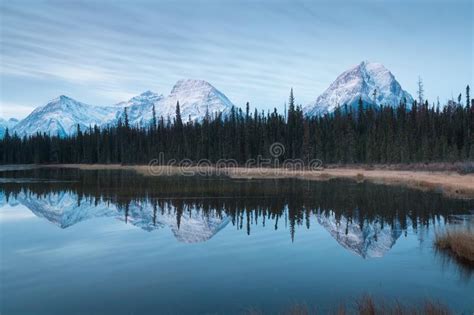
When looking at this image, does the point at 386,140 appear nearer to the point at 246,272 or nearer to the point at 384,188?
the point at 384,188

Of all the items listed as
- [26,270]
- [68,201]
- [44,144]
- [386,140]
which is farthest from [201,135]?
[26,270]

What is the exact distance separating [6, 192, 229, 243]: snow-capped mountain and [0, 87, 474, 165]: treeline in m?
53.5

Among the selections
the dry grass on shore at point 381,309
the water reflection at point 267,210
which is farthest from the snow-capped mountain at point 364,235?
the dry grass on shore at point 381,309

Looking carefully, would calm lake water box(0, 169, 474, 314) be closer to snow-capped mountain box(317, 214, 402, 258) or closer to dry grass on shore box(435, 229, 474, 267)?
snow-capped mountain box(317, 214, 402, 258)

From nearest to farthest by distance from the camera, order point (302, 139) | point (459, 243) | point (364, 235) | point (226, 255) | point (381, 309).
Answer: point (381, 309) → point (459, 243) → point (226, 255) → point (364, 235) → point (302, 139)

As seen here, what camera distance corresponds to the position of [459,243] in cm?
1841

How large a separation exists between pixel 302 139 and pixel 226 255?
293 feet

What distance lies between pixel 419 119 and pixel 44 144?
430 feet

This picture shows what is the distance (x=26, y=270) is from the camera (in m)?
18.1

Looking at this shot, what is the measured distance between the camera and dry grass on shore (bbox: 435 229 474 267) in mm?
17484
